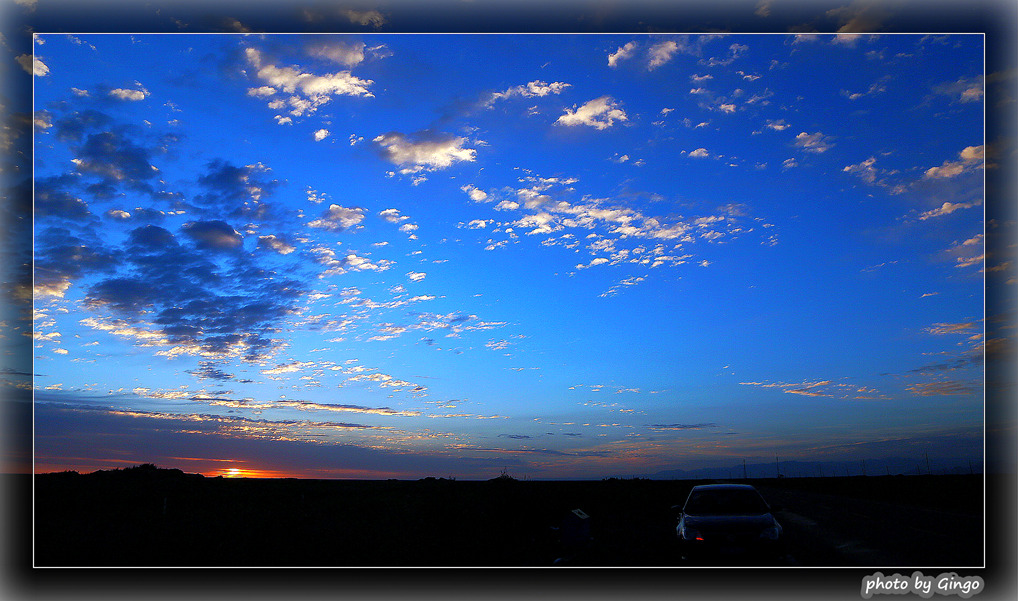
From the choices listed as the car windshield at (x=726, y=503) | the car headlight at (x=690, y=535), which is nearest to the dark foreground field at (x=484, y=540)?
the car headlight at (x=690, y=535)

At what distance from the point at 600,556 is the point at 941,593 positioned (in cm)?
662

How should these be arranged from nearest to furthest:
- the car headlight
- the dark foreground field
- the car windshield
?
1. the car headlight
2. the car windshield
3. the dark foreground field

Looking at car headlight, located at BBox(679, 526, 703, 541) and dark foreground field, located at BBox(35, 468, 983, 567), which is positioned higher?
car headlight, located at BBox(679, 526, 703, 541)

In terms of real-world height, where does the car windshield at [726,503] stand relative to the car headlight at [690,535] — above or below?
above

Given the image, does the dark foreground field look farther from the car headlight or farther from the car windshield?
the car windshield

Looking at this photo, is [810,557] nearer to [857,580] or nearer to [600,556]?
[857,580]

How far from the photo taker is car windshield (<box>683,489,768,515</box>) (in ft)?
42.0

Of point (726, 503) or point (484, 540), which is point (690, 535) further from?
point (484, 540)

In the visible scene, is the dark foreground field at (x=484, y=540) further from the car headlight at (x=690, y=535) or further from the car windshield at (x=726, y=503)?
the car windshield at (x=726, y=503)

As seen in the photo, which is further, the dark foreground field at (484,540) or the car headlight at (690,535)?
the dark foreground field at (484,540)

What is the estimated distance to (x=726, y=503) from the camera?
13172 millimetres

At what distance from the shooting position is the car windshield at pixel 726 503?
1280cm

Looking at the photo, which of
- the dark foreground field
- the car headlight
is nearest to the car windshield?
the car headlight

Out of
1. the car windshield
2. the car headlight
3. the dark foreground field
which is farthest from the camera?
the dark foreground field
